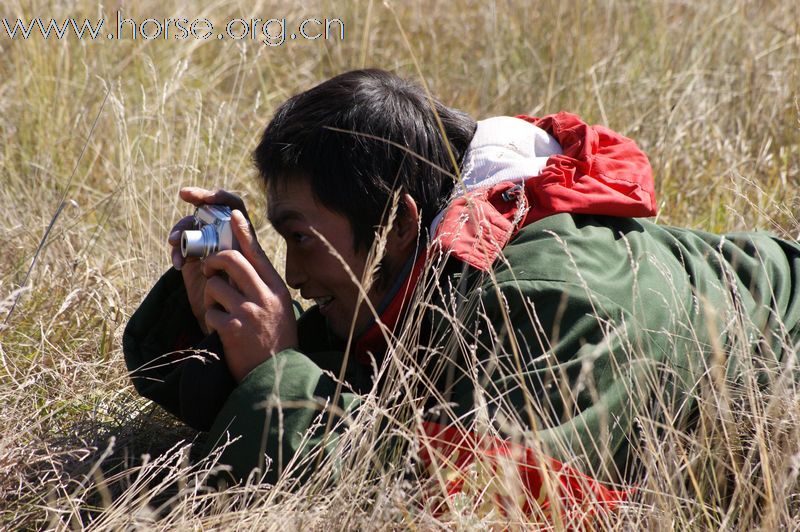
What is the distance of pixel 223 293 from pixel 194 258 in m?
0.17

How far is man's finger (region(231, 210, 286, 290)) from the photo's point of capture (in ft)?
6.74

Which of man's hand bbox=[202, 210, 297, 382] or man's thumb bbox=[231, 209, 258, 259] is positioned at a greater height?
man's thumb bbox=[231, 209, 258, 259]

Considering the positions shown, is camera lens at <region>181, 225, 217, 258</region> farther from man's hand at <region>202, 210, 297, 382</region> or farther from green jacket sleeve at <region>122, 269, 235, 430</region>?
green jacket sleeve at <region>122, 269, 235, 430</region>

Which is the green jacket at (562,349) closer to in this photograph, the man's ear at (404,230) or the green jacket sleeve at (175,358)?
the green jacket sleeve at (175,358)

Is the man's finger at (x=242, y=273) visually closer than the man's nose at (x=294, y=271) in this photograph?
Yes

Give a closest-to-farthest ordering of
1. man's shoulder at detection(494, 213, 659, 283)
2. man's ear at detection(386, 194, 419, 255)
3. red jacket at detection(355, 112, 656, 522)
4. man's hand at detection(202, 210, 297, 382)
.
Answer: red jacket at detection(355, 112, 656, 522)
man's shoulder at detection(494, 213, 659, 283)
man's hand at detection(202, 210, 297, 382)
man's ear at detection(386, 194, 419, 255)

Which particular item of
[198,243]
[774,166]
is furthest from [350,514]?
[774,166]

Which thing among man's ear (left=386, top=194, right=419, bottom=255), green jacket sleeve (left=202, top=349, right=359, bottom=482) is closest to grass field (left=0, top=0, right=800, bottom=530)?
green jacket sleeve (left=202, top=349, right=359, bottom=482)

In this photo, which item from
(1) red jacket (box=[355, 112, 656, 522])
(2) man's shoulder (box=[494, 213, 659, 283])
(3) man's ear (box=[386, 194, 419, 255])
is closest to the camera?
(1) red jacket (box=[355, 112, 656, 522])

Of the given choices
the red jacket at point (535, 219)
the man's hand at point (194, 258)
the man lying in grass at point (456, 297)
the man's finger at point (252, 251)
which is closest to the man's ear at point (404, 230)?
the man lying in grass at point (456, 297)

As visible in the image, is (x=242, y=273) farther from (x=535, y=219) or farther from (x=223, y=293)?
(x=535, y=219)

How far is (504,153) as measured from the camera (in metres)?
2.06

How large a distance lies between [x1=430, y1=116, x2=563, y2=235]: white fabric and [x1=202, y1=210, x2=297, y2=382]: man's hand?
355mm

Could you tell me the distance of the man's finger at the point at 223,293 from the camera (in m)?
2.02
